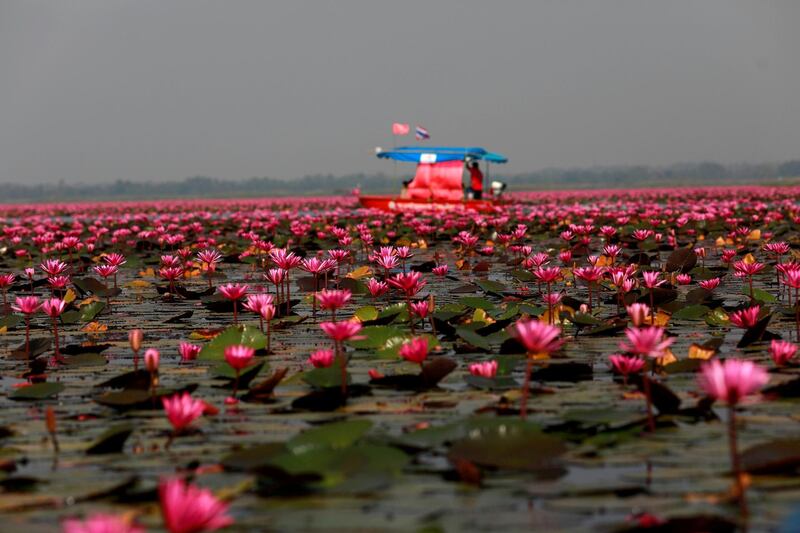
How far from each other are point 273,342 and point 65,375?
1326mm

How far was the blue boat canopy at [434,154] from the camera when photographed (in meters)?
30.7

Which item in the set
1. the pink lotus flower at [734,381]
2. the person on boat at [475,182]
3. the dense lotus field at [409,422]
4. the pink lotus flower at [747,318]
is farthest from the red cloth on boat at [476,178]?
the pink lotus flower at [734,381]

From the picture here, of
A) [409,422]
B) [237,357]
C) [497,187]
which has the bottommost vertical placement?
[409,422]

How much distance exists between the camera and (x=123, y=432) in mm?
2994

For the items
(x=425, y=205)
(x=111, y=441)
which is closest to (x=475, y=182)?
(x=425, y=205)

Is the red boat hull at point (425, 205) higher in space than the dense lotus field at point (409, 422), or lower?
higher

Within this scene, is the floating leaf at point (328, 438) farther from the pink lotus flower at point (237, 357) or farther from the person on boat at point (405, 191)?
the person on boat at point (405, 191)

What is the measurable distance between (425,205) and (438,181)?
2.47 meters

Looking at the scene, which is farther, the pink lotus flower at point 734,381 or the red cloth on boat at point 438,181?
the red cloth on boat at point 438,181

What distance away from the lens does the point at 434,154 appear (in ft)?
103

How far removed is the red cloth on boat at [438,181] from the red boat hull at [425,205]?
1120 millimetres

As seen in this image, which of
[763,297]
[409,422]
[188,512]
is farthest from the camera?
[763,297]

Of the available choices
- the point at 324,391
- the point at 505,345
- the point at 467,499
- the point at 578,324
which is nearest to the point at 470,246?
the point at 578,324

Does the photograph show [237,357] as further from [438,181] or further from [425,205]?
[438,181]
